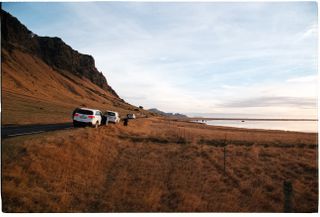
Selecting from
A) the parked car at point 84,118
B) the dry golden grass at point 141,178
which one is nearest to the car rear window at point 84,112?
the parked car at point 84,118

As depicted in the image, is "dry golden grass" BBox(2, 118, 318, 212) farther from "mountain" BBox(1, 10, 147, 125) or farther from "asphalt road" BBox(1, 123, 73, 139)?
"mountain" BBox(1, 10, 147, 125)

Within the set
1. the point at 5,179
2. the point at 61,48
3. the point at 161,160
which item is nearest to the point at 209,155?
the point at 161,160

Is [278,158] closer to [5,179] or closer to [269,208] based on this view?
[269,208]

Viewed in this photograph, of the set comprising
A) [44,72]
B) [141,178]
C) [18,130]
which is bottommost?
[141,178]

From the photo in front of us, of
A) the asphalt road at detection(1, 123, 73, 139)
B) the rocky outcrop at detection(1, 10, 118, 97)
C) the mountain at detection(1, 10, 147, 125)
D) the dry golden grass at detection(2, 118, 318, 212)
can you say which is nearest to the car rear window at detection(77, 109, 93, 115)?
the asphalt road at detection(1, 123, 73, 139)

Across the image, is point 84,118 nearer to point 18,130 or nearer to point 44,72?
point 18,130

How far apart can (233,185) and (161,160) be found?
507 centimetres

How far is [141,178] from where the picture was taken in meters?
13.6

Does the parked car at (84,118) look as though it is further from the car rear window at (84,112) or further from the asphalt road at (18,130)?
the asphalt road at (18,130)

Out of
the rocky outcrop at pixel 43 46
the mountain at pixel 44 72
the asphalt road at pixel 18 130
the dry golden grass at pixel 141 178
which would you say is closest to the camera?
the dry golden grass at pixel 141 178

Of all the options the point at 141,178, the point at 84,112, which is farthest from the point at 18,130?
the point at 141,178

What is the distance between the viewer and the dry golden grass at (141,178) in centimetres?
1062

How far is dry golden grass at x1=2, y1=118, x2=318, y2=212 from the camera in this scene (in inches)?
418

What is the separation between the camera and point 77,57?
199 metres
